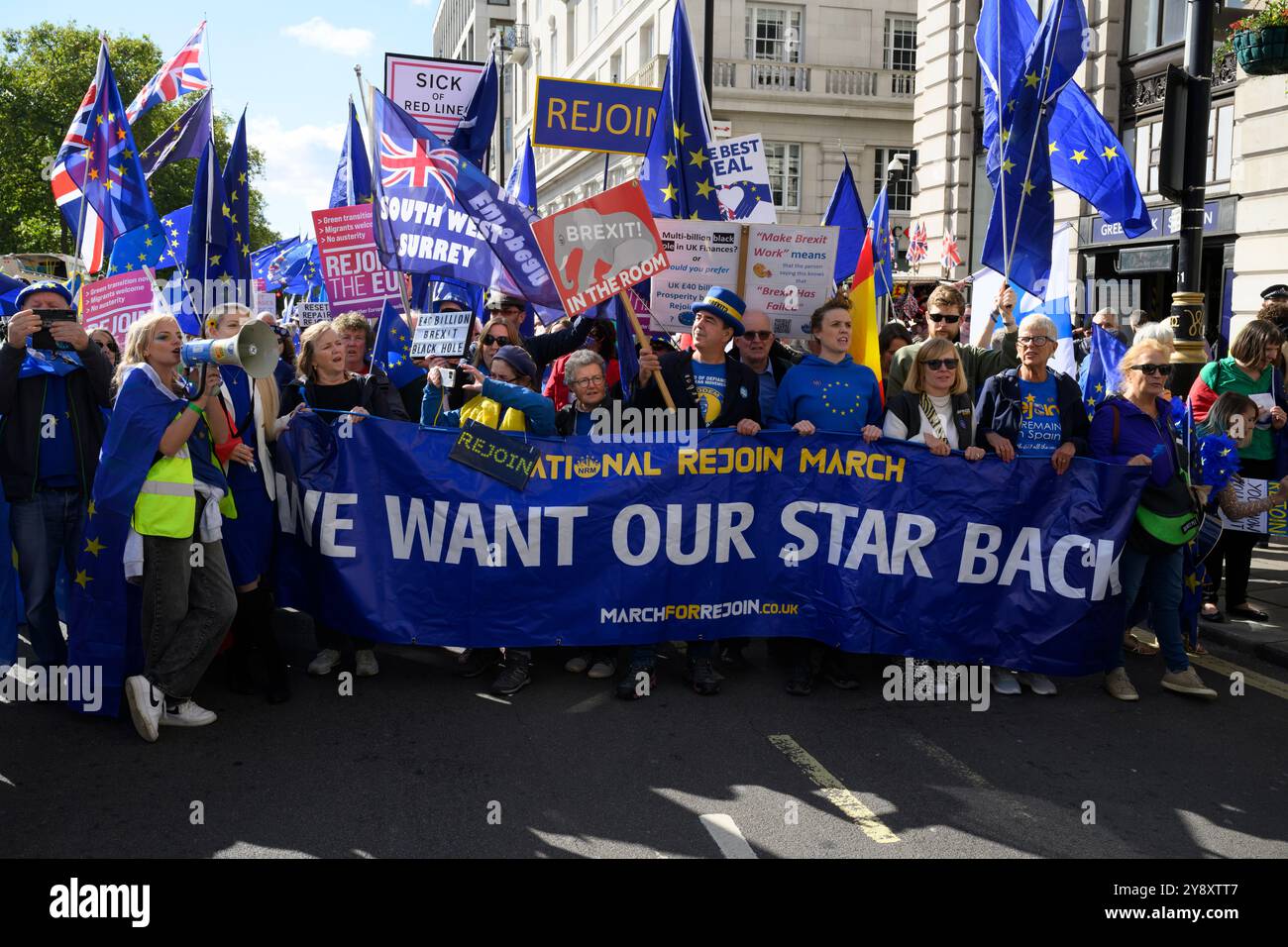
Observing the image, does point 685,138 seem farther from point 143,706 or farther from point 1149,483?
point 143,706

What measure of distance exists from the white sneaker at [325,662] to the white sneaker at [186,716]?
30.7 inches

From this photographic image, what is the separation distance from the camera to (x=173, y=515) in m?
5.09

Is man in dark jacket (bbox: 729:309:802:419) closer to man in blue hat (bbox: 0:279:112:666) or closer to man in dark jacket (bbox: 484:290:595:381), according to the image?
man in dark jacket (bbox: 484:290:595:381)

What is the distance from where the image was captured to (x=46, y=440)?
5.64m

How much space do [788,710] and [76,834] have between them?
3156 mm

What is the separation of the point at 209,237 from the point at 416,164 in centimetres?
211

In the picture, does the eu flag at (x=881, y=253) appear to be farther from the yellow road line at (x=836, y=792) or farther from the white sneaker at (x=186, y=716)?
the white sneaker at (x=186, y=716)

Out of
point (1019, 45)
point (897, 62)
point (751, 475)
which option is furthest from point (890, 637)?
point (897, 62)

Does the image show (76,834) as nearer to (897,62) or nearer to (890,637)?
(890,637)

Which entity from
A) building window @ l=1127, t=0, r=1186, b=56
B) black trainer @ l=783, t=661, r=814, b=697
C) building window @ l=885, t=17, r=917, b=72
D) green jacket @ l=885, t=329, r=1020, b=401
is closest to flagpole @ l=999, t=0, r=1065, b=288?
green jacket @ l=885, t=329, r=1020, b=401

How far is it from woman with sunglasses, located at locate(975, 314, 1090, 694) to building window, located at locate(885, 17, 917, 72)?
32.4m

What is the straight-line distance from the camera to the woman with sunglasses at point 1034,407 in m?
6.01

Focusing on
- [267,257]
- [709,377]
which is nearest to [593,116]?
[709,377]

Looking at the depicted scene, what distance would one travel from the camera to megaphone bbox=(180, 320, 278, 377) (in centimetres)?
481
